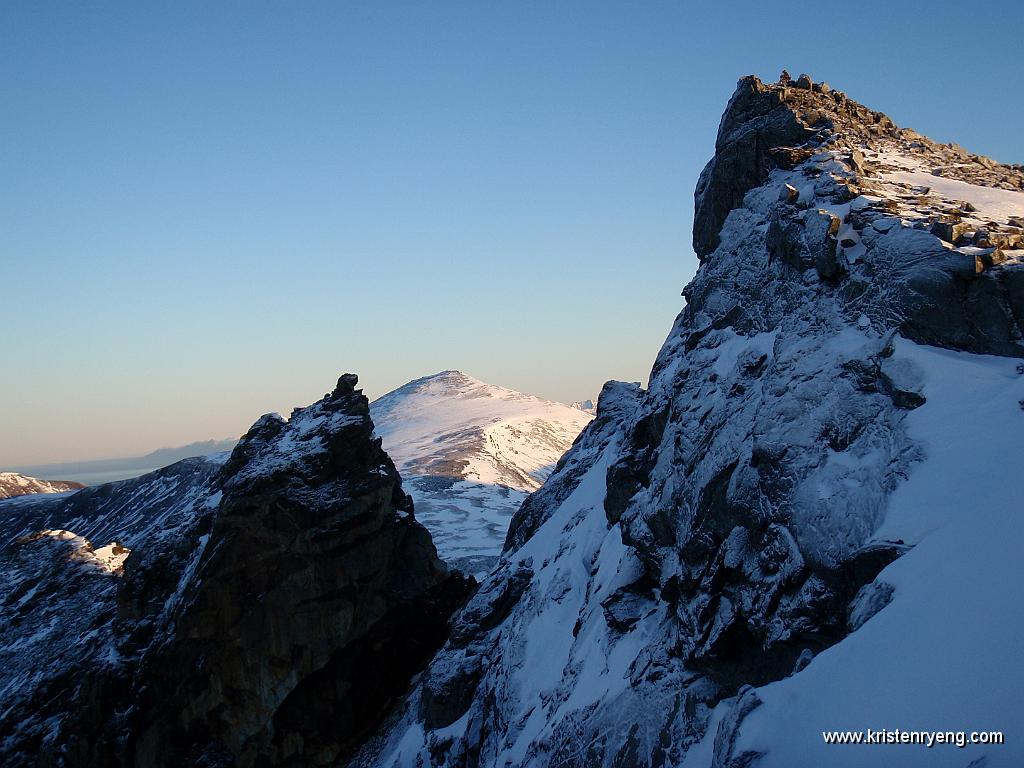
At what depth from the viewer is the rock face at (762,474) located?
21.1 m

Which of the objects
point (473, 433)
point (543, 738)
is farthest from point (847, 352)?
point (473, 433)

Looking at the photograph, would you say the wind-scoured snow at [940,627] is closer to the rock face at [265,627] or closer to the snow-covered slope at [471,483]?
the rock face at [265,627]

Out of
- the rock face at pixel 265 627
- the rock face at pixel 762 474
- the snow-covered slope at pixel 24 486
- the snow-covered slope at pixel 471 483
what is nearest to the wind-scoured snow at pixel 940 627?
the rock face at pixel 762 474

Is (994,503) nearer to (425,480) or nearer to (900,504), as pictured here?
(900,504)

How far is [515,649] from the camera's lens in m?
37.2

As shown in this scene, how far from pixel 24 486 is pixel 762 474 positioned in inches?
7566

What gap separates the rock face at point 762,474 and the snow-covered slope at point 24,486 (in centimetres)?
16142

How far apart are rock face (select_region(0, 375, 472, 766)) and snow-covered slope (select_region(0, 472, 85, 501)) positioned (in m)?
139

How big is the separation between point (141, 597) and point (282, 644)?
11.4m

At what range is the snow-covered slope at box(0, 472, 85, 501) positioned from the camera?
163375mm

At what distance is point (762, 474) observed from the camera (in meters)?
24.7

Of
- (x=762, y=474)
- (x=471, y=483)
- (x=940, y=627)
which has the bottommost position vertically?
(x=471, y=483)

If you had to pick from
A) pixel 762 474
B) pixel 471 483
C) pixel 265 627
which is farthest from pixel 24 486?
pixel 762 474

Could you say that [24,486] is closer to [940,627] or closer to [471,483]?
[471,483]
